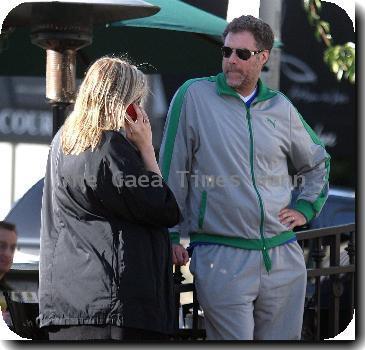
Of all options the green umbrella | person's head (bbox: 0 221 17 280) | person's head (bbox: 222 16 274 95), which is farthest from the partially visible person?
person's head (bbox: 222 16 274 95)

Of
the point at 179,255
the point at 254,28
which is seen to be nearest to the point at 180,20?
the point at 254,28

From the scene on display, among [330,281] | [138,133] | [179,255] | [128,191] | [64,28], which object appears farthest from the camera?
[330,281]

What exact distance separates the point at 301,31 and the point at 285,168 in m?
0.79

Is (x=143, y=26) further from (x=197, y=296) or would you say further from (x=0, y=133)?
(x=197, y=296)

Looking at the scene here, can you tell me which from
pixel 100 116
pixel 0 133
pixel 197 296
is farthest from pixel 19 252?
pixel 100 116

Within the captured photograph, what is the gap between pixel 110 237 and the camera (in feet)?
11.1

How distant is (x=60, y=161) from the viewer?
3473 millimetres

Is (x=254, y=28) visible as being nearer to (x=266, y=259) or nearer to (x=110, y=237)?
(x=266, y=259)

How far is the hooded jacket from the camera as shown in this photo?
11.1 feet

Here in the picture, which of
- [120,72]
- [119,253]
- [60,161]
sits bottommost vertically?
[119,253]

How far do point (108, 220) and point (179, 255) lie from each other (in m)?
0.51

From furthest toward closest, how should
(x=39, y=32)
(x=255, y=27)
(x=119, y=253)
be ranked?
(x=39, y=32) < (x=255, y=27) < (x=119, y=253)

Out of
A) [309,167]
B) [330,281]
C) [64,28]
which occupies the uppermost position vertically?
[64,28]

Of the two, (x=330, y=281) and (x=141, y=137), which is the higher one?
(x=141, y=137)
